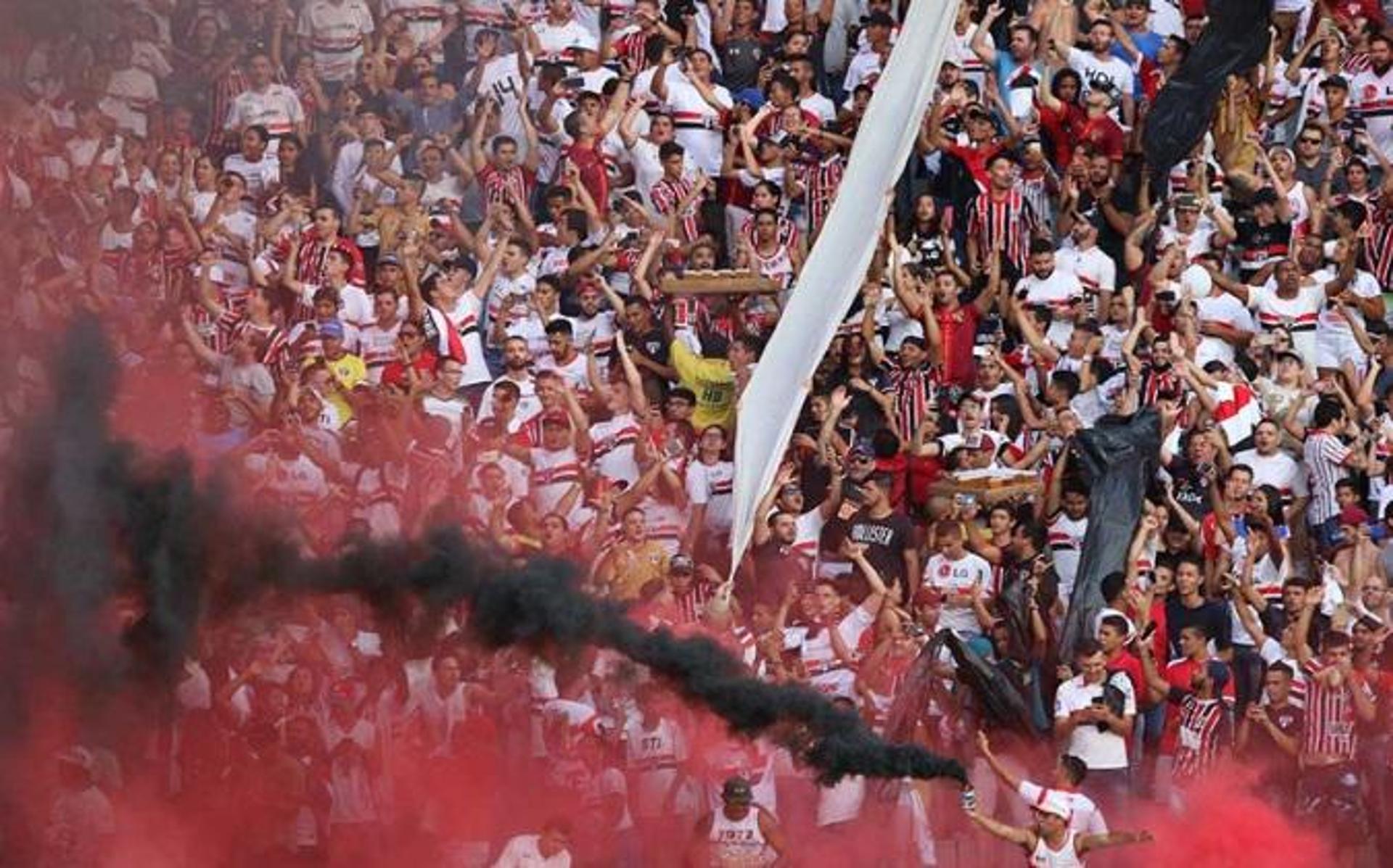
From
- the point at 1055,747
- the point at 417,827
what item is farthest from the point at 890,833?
the point at 417,827

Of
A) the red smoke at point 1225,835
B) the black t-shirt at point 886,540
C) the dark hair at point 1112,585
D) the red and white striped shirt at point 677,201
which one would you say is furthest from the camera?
the red and white striped shirt at point 677,201

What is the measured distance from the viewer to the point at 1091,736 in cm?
2395

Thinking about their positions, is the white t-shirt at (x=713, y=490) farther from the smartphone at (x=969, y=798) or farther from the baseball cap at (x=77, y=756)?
the baseball cap at (x=77, y=756)

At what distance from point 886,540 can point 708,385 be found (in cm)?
166

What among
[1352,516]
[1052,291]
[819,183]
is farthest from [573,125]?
[1352,516]

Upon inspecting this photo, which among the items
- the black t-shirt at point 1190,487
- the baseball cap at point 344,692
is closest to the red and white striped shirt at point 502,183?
the baseball cap at point 344,692

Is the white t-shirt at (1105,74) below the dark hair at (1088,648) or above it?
above

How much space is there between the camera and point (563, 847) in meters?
23.5

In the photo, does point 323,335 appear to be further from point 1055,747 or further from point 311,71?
point 1055,747

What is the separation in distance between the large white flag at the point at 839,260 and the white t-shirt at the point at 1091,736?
84.8 inches

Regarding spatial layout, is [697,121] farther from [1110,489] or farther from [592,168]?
[1110,489]

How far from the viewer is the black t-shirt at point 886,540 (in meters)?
24.9

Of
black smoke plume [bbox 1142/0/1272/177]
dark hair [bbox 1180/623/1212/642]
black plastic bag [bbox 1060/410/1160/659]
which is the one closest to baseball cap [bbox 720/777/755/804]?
black plastic bag [bbox 1060/410/1160/659]

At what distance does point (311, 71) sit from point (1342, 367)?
23.1ft
